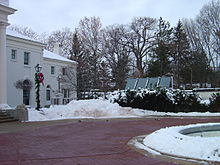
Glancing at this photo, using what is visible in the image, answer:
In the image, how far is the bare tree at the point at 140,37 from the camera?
57.1m

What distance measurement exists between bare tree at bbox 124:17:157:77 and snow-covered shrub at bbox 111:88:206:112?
1225 inches

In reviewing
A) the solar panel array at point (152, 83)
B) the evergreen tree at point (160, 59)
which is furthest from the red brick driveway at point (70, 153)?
the evergreen tree at point (160, 59)

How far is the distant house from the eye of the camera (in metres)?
31.2

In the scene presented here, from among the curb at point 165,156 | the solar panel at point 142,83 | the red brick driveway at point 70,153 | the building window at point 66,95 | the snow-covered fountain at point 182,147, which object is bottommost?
the red brick driveway at point 70,153

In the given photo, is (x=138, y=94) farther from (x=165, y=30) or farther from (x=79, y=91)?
(x=165, y=30)

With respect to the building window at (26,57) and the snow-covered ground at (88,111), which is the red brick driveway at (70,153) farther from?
the building window at (26,57)

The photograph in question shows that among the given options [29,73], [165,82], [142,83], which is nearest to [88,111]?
[165,82]

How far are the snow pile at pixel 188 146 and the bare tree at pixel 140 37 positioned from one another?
48511mm

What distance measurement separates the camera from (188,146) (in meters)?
7.48

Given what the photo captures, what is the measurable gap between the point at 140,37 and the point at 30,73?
2914 centimetres

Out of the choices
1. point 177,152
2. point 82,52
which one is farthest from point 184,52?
point 177,152

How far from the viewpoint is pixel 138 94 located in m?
26.0

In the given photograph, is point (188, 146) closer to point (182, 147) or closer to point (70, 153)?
point (182, 147)

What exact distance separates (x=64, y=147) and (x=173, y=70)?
47059mm
